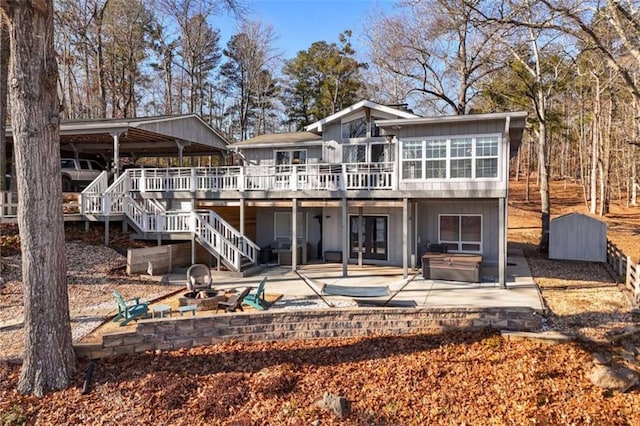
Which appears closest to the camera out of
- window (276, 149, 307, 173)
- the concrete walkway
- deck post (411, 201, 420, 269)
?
the concrete walkway

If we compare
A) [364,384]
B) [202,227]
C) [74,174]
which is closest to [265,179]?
[202,227]

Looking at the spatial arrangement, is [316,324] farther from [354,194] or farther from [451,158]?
[451,158]

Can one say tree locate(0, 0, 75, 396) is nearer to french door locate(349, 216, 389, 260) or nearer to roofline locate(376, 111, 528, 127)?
roofline locate(376, 111, 528, 127)

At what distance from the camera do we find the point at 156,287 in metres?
10.7

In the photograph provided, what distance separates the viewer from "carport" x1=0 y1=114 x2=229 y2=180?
1517cm

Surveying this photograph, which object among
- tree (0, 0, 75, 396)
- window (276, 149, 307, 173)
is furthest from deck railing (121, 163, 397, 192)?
tree (0, 0, 75, 396)

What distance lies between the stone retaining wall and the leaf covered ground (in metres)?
0.22

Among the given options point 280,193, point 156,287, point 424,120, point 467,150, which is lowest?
point 156,287

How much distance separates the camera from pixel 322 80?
33.5 m

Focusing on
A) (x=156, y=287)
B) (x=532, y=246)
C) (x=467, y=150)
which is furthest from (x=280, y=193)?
(x=532, y=246)

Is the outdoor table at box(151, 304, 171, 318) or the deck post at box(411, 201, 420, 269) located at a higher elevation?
the deck post at box(411, 201, 420, 269)

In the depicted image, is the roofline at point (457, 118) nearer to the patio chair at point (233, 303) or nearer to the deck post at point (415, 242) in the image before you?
the deck post at point (415, 242)

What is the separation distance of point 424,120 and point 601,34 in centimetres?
738

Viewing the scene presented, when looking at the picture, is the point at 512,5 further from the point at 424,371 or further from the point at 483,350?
the point at 424,371
